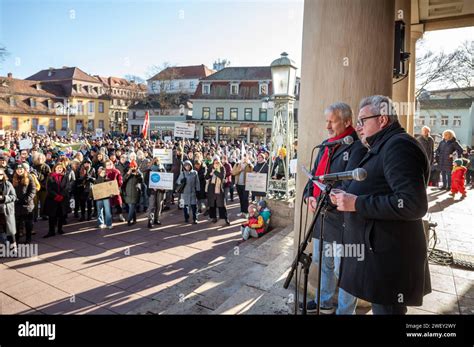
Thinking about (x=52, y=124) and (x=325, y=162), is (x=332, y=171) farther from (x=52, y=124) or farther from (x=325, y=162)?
(x=52, y=124)

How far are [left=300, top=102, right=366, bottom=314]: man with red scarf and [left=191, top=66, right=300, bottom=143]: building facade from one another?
3560cm

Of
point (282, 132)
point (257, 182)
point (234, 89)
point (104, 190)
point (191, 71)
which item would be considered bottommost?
point (104, 190)

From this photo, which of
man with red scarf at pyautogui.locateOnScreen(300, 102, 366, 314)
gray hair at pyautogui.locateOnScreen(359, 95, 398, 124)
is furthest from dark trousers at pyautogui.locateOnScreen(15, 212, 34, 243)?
gray hair at pyautogui.locateOnScreen(359, 95, 398, 124)

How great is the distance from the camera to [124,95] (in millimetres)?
55125

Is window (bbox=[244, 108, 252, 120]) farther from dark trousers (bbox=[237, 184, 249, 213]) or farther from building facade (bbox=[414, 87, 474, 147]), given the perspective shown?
dark trousers (bbox=[237, 184, 249, 213])

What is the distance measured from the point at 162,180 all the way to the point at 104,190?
1.59m

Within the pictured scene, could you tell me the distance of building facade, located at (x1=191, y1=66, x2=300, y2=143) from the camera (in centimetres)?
3891

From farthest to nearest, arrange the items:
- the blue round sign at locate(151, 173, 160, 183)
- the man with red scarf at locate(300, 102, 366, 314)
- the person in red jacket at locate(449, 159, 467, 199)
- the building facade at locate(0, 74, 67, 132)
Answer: the building facade at locate(0, 74, 67, 132) → the person in red jacket at locate(449, 159, 467, 199) → the blue round sign at locate(151, 173, 160, 183) → the man with red scarf at locate(300, 102, 366, 314)

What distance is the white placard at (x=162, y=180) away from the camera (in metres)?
9.12

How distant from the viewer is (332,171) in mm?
3064

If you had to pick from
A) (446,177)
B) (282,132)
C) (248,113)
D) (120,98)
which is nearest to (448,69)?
(446,177)

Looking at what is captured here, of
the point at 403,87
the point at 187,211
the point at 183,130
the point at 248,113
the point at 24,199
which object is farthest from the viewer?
the point at 248,113
